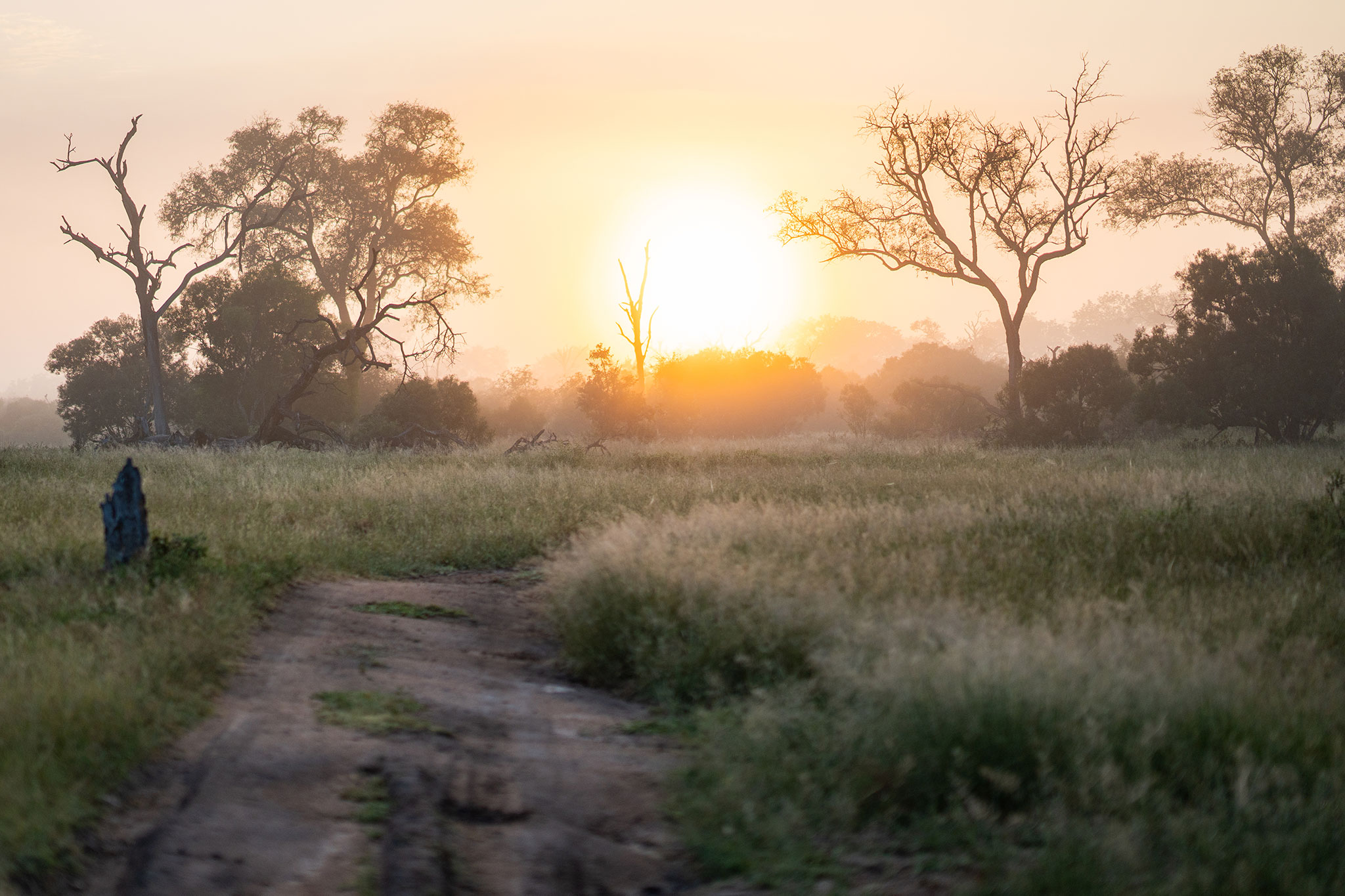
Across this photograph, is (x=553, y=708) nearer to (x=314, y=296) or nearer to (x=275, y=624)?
(x=275, y=624)

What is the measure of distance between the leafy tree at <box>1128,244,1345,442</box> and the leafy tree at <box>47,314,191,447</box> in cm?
4030

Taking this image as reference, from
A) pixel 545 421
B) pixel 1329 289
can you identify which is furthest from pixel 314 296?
pixel 1329 289

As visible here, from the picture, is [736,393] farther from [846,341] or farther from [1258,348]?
[846,341]

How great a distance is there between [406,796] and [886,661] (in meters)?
2.30

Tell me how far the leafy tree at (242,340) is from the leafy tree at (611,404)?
11.4 metres

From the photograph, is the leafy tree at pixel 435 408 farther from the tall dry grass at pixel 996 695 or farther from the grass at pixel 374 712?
the grass at pixel 374 712

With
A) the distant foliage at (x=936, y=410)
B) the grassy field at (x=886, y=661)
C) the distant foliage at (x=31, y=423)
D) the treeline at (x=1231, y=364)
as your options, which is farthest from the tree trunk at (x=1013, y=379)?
the distant foliage at (x=31, y=423)

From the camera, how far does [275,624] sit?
7039 millimetres

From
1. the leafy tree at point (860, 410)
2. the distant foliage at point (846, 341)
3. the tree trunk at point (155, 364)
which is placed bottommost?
the leafy tree at point (860, 410)

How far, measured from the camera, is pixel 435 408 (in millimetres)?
31000

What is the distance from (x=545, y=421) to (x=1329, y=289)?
32.6 m

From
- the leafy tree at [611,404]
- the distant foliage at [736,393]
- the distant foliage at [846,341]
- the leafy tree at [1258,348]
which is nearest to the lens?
the leafy tree at [1258,348]

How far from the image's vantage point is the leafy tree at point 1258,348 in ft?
78.7

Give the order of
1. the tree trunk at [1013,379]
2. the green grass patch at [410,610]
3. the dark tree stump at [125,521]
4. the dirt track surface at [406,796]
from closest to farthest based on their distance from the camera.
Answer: the dirt track surface at [406,796], the dark tree stump at [125,521], the green grass patch at [410,610], the tree trunk at [1013,379]
